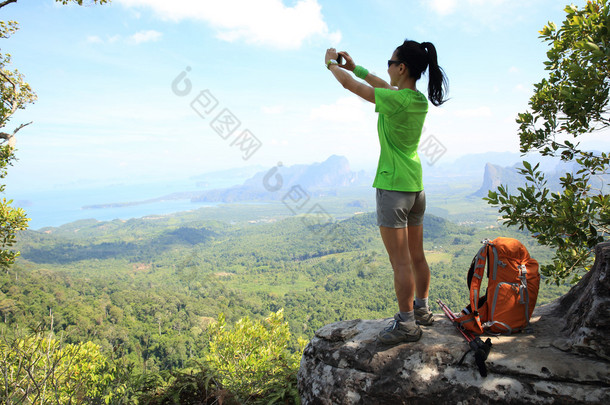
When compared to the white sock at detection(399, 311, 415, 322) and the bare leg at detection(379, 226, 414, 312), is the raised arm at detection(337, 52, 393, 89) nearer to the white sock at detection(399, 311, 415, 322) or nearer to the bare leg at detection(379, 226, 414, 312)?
the bare leg at detection(379, 226, 414, 312)

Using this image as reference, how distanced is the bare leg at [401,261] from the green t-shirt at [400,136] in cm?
39

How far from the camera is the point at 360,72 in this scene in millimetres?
2998

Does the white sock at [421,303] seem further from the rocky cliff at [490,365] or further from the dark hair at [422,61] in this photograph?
the dark hair at [422,61]

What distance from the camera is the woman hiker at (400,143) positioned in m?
2.75

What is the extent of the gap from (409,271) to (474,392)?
3.23 ft

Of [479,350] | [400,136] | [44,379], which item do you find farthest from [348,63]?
[44,379]

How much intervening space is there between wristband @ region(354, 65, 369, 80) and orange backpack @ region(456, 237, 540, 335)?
1954 mm

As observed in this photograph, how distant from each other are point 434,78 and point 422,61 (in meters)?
0.25

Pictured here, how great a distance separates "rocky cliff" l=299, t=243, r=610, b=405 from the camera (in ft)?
7.45

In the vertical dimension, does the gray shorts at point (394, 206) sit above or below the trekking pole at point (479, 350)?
above

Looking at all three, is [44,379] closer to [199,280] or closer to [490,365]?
[490,365]

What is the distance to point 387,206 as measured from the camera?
2830 millimetres

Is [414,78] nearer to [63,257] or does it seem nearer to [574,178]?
[574,178]

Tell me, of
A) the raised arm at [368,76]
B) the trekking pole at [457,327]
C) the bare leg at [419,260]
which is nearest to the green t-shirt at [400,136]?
the raised arm at [368,76]
